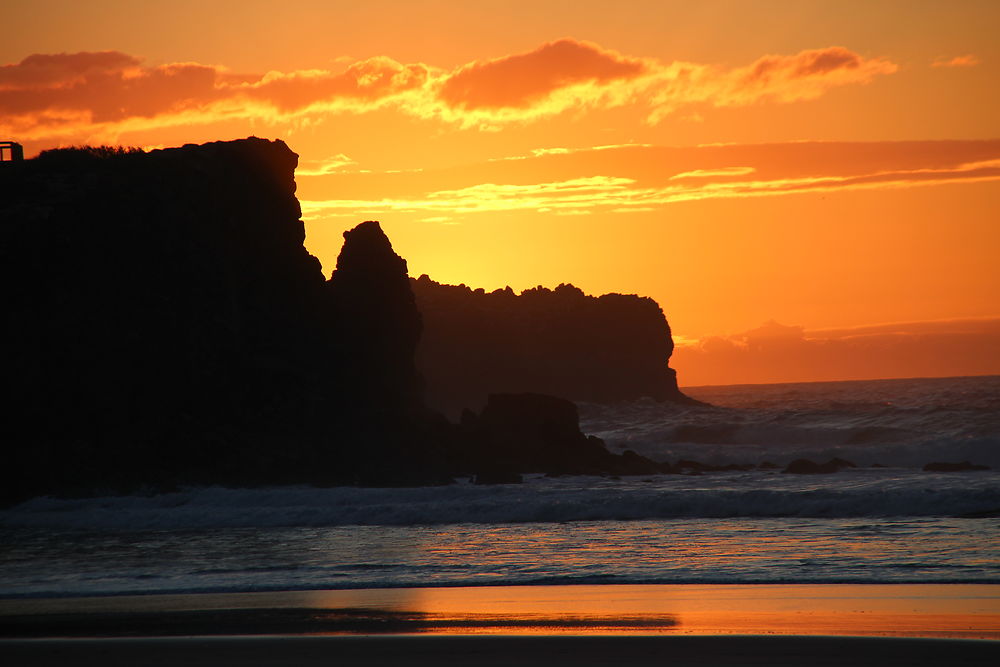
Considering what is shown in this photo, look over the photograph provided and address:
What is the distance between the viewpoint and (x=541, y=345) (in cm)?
12081

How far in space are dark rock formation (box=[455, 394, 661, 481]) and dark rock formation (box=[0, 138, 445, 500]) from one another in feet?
11.0

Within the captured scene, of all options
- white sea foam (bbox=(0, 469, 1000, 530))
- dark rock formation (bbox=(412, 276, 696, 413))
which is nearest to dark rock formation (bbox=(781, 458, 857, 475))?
white sea foam (bbox=(0, 469, 1000, 530))

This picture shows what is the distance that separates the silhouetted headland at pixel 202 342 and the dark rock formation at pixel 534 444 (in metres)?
0.14

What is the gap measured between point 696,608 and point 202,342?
1082 inches

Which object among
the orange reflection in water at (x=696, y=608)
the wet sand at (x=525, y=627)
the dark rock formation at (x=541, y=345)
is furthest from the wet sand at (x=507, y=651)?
the dark rock formation at (x=541, y=345)

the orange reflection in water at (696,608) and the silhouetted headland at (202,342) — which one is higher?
the silhouetted headland at (202,342)

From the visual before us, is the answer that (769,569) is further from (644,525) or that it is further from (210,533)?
(210,533)

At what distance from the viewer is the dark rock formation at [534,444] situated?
43625 mm

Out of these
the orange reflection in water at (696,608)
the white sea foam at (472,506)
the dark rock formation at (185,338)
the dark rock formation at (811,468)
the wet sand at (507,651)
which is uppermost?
the dark rock formation at (185,338)

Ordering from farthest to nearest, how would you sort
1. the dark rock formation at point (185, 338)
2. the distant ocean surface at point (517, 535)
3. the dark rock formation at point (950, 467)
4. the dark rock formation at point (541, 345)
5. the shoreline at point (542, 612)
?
1. the dark rock formation at point (541, 345)
2. the dark rock formation at point (950, 467)
3. the dark rock formation at point (185, 338)
4. the distant ocean surface at point (517, 535)
5. the shoreline at point (542, 612)

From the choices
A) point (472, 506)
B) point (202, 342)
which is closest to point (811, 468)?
point (472, 506)

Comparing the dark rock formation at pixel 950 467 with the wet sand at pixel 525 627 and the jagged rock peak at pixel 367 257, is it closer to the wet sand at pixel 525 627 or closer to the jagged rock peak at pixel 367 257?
the jagged rock peak at pixel 367 257

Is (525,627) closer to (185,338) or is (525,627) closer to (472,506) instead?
(472,506)

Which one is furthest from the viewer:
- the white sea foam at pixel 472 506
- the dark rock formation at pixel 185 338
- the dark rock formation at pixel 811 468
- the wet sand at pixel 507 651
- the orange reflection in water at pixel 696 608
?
the dark rock formation at pixel 811 468
